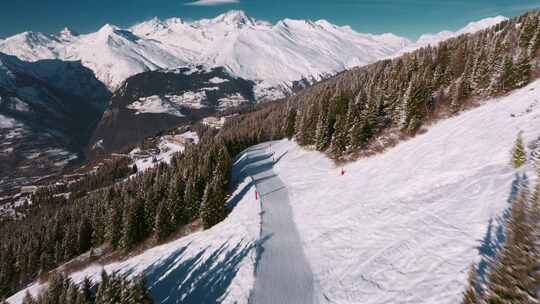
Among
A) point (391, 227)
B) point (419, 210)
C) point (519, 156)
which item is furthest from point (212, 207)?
point (519, 156)

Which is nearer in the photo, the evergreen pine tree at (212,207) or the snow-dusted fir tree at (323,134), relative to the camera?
the evergreen pine tree at (212,207)

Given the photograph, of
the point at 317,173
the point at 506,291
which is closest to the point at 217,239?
the point at 317,173

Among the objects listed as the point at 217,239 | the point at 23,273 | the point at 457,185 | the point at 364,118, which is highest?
the point at 364,118

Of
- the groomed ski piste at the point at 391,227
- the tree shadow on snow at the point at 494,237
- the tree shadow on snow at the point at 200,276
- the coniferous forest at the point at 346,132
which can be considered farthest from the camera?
the coniferous forest at the point at 346,132

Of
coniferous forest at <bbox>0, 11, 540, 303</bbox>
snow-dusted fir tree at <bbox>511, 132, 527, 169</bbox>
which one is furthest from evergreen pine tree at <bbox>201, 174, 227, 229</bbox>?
snow-dusted fir tree at <bbox>511, 132, 527, 169</bbox>

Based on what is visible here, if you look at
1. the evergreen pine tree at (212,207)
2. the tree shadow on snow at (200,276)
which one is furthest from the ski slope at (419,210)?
the evergreen pine tree at (212,207)

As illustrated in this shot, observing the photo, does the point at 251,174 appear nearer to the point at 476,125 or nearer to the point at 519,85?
the point at 476,125

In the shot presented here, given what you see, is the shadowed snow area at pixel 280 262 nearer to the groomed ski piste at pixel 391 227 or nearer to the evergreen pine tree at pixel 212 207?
the groomed ski piste at pixel 391 227
